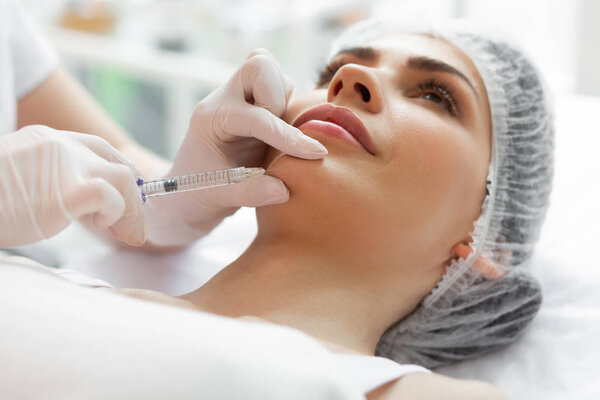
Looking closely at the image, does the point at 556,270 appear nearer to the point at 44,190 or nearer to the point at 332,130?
the point at 332,130

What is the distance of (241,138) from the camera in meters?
1.37

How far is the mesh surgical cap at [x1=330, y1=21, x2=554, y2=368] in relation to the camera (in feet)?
4.57

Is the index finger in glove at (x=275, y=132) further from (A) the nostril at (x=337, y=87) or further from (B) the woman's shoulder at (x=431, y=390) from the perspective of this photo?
(B) the woman's shoulder at (x=431, y=390)

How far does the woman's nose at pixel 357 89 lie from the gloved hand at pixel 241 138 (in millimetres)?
113

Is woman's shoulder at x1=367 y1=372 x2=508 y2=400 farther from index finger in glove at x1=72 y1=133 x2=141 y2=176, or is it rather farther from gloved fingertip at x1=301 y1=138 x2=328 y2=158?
index finger in glove at x1=72 y1=133 x2=141 y2=176

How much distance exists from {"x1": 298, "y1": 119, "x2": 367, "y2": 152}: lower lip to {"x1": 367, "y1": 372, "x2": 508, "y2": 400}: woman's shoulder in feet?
1.39

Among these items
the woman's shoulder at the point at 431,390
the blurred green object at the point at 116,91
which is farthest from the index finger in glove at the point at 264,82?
the blurred green object at the point at 116,91

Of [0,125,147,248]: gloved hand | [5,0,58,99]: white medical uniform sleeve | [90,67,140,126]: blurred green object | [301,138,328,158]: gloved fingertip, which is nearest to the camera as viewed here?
[0,125,147,248]: gloved hand

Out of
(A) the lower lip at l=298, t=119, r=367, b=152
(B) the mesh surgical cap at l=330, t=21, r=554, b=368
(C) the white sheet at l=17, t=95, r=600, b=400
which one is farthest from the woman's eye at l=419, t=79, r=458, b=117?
(C) the white sheet at l=17, t=95, r=600, b=400

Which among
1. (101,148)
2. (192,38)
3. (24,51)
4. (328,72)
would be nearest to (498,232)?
(328,72)

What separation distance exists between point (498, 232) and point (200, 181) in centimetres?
65

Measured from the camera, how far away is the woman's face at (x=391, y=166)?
1.20m

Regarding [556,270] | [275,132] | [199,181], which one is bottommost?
[556,270]

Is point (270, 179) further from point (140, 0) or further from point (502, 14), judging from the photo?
point (140, 0)
